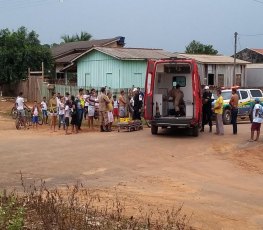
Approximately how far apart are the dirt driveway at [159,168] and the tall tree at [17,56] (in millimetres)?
23991

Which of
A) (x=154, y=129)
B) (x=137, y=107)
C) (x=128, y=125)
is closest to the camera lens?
(x=154, y=129)

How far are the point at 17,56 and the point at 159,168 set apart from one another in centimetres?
3199

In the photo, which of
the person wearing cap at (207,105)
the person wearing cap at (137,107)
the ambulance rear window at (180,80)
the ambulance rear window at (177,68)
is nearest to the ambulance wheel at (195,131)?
the person wearing cap at (207,105)

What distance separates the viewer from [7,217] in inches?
223

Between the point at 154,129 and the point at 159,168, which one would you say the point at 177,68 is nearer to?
the point at 154,129

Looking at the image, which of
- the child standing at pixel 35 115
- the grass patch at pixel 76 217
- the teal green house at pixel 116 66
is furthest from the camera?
the teal green house at pixel 116 66

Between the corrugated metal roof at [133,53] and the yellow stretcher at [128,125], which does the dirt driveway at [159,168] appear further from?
the corrugated metal roof at [133,53]

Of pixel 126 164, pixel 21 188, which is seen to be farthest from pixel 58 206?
pixel 126 164

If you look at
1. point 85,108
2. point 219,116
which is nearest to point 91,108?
point 85,108

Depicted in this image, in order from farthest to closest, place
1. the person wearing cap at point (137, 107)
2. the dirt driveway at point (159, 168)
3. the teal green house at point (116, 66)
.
→ 1. the teal green house at point (116, 66)
2. the person wearing cap at point (137, 107)
3. the dirt driveway at point (159, 168)

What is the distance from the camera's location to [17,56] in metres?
41.7

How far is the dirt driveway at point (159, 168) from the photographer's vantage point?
27.3 feet

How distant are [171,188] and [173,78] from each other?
32.6 feet

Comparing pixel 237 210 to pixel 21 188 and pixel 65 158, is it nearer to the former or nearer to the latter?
pixel 21 188
